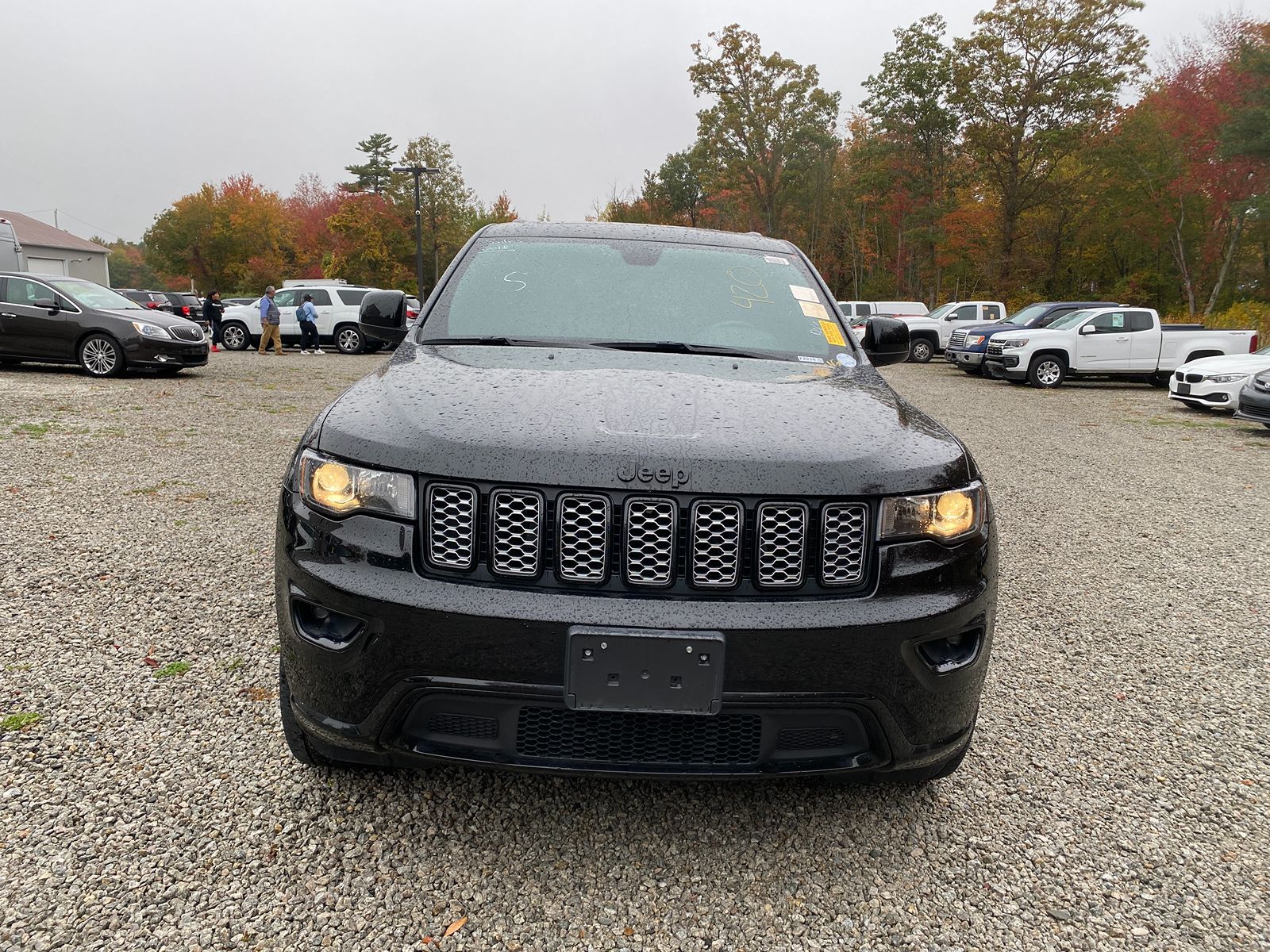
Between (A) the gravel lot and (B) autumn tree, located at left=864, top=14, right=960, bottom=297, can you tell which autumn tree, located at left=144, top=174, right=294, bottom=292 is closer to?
(B) autumn tree, located at left=864, top=14, right=960, bottom=297

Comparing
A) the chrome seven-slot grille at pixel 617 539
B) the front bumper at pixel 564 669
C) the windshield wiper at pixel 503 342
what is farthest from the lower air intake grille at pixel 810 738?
the windshield wiper at pixel 503 342

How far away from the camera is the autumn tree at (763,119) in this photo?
4403 cm

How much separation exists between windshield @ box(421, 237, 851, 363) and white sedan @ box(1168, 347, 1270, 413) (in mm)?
13123

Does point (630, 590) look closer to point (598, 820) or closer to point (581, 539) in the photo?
point (581, 539)

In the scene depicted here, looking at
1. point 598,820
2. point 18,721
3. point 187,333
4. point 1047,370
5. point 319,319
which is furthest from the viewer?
point 319,319

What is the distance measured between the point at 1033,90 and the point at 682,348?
117 ft

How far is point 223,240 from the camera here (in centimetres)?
6078

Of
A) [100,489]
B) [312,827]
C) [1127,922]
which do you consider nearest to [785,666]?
[1127,922]

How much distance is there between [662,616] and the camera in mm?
1853

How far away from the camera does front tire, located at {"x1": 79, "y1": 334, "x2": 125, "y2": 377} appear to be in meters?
13.0

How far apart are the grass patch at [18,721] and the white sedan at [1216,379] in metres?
15.4

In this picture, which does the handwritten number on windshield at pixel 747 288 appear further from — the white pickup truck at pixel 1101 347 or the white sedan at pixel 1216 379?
the white pickup truck at pixel 1101 347

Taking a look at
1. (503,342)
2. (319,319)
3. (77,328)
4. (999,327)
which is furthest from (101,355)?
(999,327)

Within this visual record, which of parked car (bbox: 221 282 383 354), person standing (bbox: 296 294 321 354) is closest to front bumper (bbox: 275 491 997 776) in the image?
person standing (bbox: 296 294 321 354)
